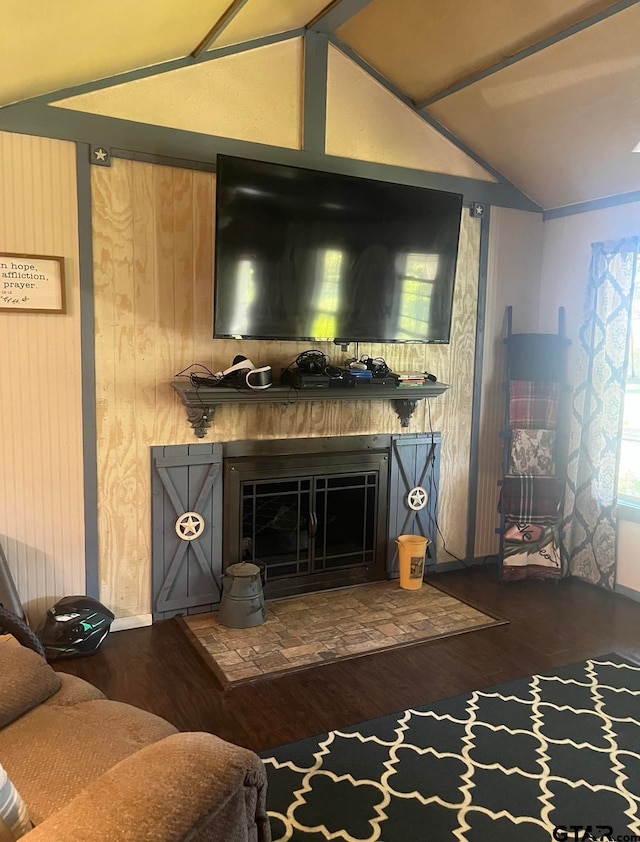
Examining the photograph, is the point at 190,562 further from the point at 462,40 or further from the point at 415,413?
the point at 462,40

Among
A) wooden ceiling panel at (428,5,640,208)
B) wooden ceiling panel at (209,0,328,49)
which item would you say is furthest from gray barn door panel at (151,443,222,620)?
wooden ceiling panel at (428,5,640,208)

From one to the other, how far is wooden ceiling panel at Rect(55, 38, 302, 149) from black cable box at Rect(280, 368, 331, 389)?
120 centimetres

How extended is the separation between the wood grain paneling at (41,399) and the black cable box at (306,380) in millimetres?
1028

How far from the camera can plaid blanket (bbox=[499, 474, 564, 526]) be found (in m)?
4.02

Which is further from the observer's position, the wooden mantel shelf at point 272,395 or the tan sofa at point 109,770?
the wooden mantel shelf at point 272,395

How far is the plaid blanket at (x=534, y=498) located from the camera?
4023 mm

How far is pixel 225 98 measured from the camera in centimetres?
321

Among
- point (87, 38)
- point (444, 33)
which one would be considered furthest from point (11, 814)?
point (444, 33)

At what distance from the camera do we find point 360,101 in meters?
3.54

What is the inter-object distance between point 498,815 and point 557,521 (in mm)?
2303

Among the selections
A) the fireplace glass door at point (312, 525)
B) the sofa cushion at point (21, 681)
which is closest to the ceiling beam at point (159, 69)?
the fireplace glass door at point (312, 525)

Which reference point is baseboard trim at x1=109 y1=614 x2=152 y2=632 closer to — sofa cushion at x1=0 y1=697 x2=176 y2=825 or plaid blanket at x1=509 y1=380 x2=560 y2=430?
sofa cushion at x1=0 y1=697 x2=176 y2=825

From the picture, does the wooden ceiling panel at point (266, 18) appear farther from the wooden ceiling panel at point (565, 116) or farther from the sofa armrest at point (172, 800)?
the sofa armrest at point (172, 800)

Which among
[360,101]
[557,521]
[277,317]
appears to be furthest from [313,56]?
[557,521]
